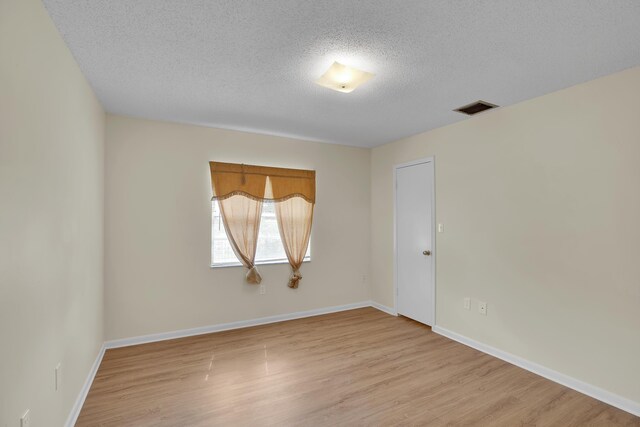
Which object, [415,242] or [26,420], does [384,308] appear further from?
[26,420]

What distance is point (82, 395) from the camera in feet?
7.63

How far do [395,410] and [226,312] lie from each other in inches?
92.3

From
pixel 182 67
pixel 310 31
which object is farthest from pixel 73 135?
pixel 310 31

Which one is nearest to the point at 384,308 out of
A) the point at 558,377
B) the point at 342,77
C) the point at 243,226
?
the point at 558,377

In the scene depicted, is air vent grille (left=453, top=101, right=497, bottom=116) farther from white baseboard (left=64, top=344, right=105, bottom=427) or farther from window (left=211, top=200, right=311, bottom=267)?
white baseboard (left=64, top=344, right=105, bottom=427)

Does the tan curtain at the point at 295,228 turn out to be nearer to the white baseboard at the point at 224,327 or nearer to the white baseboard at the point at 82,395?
the white baseboard at the point at 224,327

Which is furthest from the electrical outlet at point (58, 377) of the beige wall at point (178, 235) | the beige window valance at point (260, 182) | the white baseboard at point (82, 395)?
the beige window valance at point (260, 182)

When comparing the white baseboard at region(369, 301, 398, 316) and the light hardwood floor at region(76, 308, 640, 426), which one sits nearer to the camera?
the light hardwood floor at region(76, 308, 640, 426)

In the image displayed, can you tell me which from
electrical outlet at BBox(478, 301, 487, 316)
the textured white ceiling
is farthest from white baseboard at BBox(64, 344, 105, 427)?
electrical outlet at BBox(478, 301, 487, 316)

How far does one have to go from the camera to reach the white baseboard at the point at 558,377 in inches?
89.5

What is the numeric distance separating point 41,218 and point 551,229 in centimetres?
365

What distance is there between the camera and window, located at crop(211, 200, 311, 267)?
3.87 meters

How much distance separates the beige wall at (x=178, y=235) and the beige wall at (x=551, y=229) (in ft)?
6.20

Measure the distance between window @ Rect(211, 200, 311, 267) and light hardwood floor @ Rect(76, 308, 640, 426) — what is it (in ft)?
3.04
